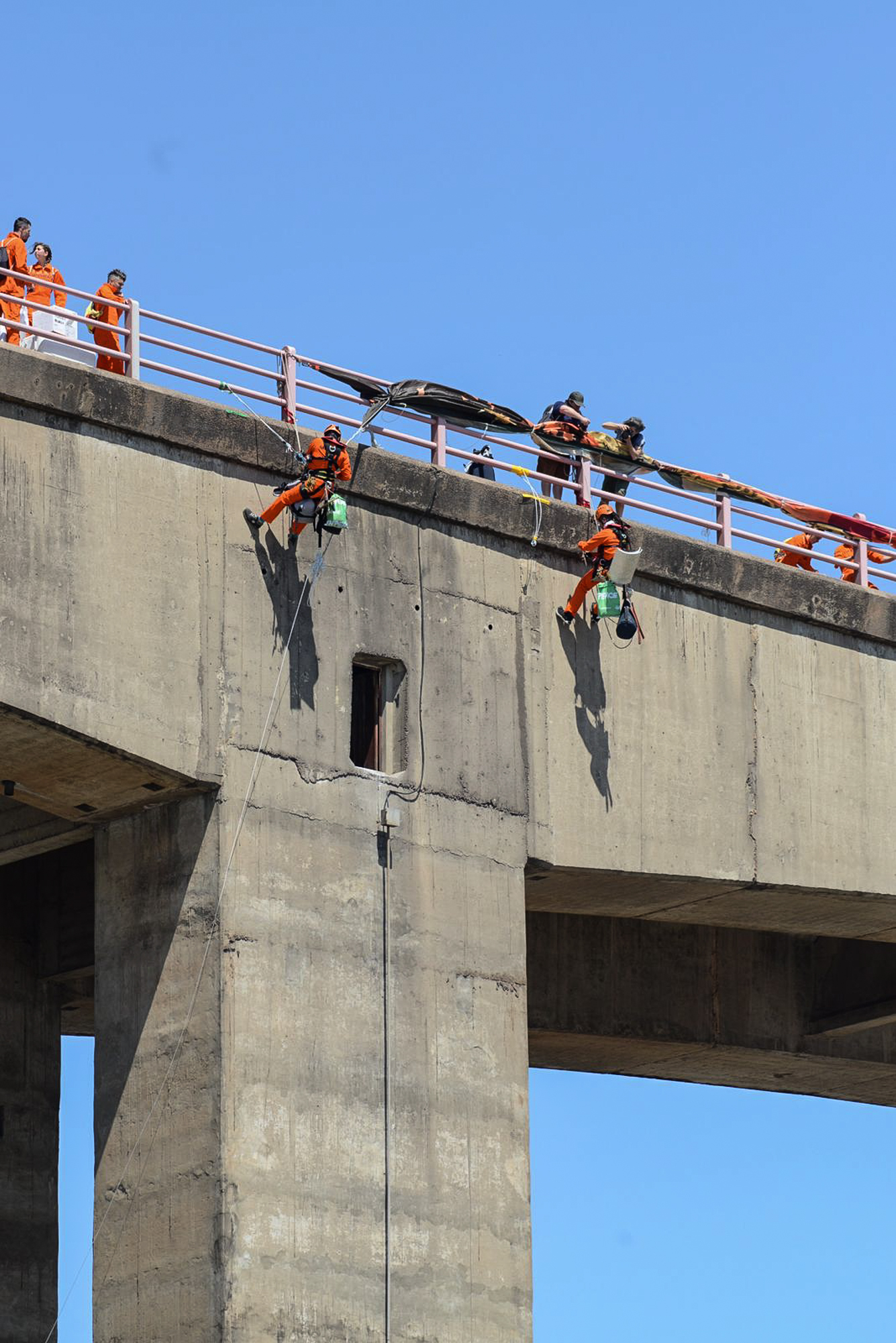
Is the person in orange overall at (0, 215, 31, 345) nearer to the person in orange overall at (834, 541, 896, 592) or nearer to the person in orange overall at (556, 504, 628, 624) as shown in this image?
the person in orange overall at (556, 504, 628, 624)

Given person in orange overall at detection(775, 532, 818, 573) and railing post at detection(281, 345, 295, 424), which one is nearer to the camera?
railing post at detection(281, 345, 295, 424)

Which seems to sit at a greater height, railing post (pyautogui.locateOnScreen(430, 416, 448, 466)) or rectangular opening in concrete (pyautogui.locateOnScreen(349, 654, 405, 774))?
railing post (pyautogui.locateOnScreen(430, 416, 448, 466))

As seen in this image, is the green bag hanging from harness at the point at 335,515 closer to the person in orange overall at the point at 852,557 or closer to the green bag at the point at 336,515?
the green bag at the point at 336,515

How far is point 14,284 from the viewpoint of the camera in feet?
75.9

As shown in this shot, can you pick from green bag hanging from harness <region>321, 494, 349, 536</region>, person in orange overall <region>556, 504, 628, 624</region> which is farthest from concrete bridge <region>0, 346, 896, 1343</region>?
green bag hanging from harness <region>321, 494, 349, 536</region>

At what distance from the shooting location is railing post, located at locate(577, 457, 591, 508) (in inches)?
997

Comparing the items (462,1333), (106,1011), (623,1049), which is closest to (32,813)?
(106,1011)

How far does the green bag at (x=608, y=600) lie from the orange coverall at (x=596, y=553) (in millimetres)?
138

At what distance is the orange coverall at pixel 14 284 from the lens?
885 inches

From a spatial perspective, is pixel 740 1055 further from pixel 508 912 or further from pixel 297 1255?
pixel 297 1255

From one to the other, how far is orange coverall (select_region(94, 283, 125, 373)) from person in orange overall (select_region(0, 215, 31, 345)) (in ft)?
2.24

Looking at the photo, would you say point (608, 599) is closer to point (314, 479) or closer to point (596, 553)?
point (596, 553)

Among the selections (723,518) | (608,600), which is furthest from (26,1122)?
(723,518)

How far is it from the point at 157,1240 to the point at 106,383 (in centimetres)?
700
